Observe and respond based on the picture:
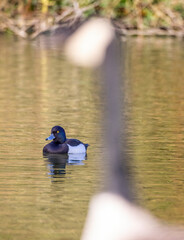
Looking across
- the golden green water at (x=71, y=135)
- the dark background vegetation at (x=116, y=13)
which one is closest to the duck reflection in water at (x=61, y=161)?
the golden green water at (x=71, y=135)

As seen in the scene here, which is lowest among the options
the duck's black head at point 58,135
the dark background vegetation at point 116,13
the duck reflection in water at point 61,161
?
the duck reflection in water at point 61,161

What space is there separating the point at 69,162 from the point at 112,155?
1026cm

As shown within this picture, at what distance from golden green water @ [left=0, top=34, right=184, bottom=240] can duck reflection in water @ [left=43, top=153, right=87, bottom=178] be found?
8 cm

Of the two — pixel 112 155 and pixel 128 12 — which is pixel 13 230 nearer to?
pixel 112 155

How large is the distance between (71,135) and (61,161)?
76.7 inches

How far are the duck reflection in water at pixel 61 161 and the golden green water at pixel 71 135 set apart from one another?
0.08 meters

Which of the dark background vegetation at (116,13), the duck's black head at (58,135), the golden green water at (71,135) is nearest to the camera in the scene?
the golden green water at (71,135)

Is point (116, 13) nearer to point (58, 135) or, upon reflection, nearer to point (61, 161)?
point (58, 135)

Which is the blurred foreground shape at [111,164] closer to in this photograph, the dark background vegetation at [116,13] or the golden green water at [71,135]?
the golden green water at [71,135]

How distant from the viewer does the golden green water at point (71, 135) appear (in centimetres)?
918

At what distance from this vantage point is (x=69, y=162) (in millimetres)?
13141

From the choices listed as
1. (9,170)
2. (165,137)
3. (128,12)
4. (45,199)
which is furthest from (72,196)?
(128,12)

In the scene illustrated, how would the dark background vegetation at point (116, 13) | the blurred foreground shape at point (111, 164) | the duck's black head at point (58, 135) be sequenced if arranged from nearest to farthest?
1. the blurred foreground shape at point (111, 164)
2. the duck's black head at point (58, 135)
3. the dark background vegetation at point (116, 13)

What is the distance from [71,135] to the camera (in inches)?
599
